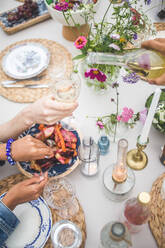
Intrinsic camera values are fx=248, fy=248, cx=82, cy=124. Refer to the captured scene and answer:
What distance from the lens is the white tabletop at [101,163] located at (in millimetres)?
770

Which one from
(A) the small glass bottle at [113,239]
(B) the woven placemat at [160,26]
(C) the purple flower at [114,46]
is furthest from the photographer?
(B) the woven placemat at [160,26]

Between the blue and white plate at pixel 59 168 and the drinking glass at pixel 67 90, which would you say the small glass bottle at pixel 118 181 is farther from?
the drinking glass at pixel 67 90

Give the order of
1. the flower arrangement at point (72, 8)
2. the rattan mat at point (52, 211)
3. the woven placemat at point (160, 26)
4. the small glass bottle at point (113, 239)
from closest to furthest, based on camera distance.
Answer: the small glass bottle at point (113, 239) → the rattan mat at point (52, 211) → the flower arrangement at point (72, 8) → the woven placemat at point (160, 26)

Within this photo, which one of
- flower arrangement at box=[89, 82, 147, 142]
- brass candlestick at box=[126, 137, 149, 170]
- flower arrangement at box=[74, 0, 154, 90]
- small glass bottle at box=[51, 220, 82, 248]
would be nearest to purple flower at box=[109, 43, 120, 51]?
flower arrangement at box=[74, 0, 154, 90]

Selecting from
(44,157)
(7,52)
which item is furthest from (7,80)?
(44,157)

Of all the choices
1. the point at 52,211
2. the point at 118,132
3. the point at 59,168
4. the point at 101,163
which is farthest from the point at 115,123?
the point at 52,211

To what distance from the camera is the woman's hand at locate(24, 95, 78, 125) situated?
2.48 feet

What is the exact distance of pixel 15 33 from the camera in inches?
50.4

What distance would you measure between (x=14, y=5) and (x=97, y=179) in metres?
1.11

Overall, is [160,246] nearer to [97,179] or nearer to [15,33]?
[97,179]

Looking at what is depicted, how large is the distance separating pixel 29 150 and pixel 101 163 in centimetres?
27

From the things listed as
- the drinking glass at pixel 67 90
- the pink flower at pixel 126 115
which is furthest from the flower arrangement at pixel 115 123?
the drinking glass at pixel 67 90

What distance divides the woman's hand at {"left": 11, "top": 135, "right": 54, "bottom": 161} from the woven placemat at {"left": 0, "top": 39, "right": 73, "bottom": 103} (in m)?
0.29

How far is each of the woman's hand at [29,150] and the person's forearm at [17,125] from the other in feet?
0.20
